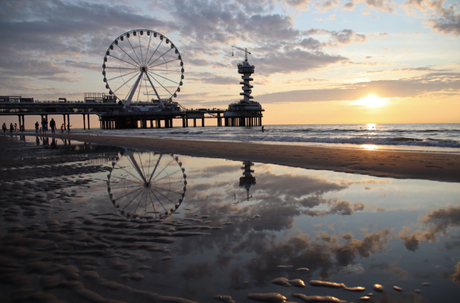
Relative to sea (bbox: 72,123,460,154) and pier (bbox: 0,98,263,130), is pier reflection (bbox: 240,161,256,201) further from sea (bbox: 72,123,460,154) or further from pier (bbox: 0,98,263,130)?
pier (bbox: 0,98,263,130)

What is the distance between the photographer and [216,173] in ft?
20.6

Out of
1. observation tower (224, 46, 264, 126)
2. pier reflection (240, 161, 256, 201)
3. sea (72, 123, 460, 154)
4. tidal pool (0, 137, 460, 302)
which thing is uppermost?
observation tower (224, 46, 264, 126)

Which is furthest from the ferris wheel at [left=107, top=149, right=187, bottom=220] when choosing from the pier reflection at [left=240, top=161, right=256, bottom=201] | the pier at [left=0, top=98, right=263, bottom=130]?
the pier at [left=0, top=98, right=263, bottom=130]

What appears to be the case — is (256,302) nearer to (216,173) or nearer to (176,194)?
(176,194)

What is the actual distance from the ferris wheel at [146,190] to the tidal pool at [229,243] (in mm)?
30

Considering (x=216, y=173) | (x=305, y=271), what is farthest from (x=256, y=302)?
(x=216, y=173)

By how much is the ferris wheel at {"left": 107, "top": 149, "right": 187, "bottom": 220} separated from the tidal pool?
3 cm

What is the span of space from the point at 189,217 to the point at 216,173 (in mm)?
3119

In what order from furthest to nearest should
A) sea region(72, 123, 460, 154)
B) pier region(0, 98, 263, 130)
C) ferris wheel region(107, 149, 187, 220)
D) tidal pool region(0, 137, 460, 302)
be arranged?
pier region(0, 98, 263, 130) → sea region(72, 123, 460, 154) → ferris wheel region(107, 149, 187, 220) → tidal pool region(0, 137, 460, 302)

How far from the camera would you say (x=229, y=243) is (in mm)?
2447

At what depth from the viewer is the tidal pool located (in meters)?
1.76

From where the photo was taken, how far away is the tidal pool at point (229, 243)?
176 cm

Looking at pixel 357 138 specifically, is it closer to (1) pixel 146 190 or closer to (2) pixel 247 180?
(2) pixel 247 180

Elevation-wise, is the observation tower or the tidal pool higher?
the observation tower
